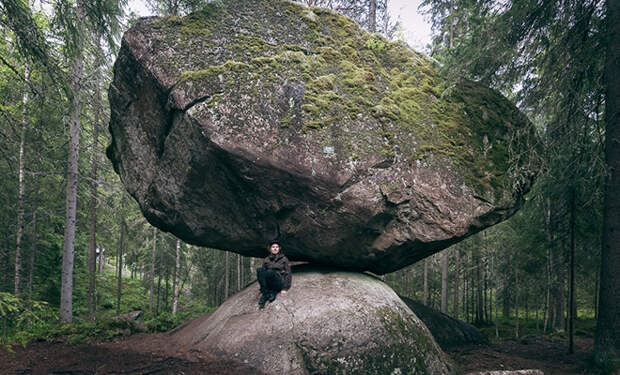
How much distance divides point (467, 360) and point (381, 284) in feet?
9.03

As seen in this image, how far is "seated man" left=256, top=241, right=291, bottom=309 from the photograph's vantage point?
248 inches

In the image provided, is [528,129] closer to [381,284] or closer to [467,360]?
[381,284]

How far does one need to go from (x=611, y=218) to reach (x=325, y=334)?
19.3 feet

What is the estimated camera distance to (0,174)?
36.3ft

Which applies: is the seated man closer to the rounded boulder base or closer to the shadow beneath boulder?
the rounded boulder base

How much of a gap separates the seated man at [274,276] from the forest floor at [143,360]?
1.28 meters

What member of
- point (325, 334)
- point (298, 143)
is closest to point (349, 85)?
point (298, 143)

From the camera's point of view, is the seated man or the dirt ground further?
the dirt ground

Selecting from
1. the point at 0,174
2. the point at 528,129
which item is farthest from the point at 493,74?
the point at 0,174

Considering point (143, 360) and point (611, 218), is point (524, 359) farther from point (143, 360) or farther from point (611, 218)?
point (143, 360)

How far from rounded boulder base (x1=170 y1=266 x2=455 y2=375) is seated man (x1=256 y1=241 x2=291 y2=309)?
0.46 ft

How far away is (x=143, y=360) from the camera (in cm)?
543

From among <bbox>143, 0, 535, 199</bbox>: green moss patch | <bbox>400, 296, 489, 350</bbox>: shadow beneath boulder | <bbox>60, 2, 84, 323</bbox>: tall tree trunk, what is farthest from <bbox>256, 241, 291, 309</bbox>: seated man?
<bbox>60, 2, 84, 323</bbox>: tall tree trunk

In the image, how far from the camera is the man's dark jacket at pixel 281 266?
6395 millimetres
